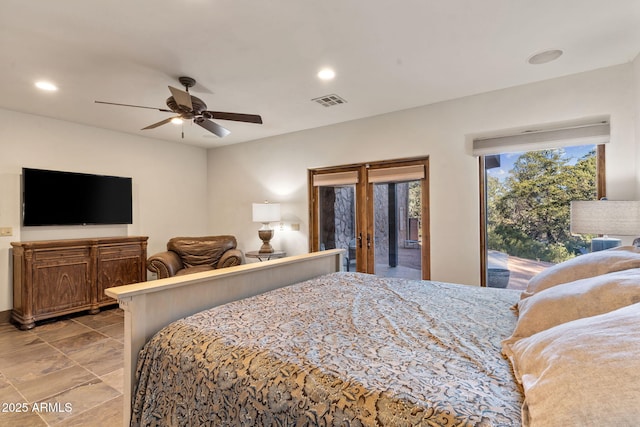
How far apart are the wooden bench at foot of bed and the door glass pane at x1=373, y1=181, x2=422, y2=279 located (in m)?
2.07

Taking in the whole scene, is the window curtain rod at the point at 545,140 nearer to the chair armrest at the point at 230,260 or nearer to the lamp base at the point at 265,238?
the lamp base at the point at 265,238

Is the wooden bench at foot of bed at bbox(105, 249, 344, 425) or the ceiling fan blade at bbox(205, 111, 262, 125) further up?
the ceiling fan blade at bbox(205, 111, 262, 125)

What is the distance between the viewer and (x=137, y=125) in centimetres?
450

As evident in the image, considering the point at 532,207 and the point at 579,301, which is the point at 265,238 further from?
the point at 579,301

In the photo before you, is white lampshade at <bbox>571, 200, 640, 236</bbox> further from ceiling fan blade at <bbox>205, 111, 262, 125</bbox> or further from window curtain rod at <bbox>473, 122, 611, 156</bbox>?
ceiling fan blade at <bbox>205, 111, 262, 125</bbox>

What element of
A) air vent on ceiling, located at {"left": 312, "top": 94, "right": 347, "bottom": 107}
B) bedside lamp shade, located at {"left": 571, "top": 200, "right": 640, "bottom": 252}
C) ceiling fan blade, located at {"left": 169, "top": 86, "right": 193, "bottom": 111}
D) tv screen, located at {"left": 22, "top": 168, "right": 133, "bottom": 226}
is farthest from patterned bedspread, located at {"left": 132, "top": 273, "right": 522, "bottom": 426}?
tv screen, located at {"left": 22, "top": 168, "right": 133, "bottom": 226}

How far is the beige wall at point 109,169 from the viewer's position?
150 inches

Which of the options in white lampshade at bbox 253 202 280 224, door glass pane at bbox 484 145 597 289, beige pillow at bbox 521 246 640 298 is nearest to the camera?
beige pillow at bbox 521 246 640 298

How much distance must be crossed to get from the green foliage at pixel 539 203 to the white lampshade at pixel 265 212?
2.89 metres

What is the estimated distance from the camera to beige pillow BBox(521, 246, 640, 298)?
4.58 feet

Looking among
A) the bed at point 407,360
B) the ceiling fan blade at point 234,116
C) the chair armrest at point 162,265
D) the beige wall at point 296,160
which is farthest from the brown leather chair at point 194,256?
the bed at point 407,360

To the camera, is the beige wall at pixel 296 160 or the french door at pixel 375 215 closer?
the beige wall at pixel 296 160

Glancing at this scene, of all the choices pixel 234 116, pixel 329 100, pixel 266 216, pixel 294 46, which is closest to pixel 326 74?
pixel 294 46

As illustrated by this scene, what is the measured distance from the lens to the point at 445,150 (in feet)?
12.1
